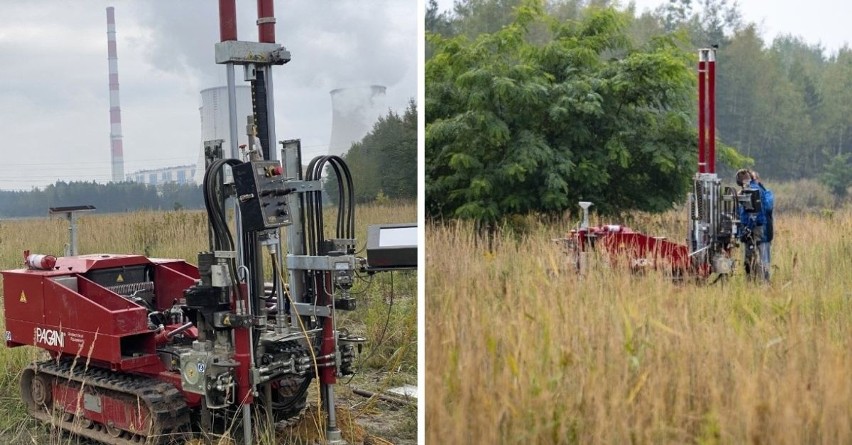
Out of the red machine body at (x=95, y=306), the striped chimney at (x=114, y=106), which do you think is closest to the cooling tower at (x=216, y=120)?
the red machine body at (x=95, y=306)

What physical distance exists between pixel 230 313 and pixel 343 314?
3.86 metres

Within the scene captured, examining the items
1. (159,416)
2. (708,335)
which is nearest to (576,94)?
(708,335)

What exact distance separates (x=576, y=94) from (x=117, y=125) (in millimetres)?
15635

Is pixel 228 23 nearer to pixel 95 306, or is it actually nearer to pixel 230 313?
pixel 230 313

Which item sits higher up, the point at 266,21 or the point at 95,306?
the point at 266,21

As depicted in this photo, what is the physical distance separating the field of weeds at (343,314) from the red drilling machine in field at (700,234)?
7.03 ft

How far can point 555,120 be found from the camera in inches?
123

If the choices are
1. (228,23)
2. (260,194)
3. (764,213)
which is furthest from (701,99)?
(228,23)

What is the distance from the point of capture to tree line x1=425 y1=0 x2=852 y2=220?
9.93 feet

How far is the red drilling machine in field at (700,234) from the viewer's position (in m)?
3.24

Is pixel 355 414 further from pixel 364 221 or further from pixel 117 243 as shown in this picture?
pixel 117 243

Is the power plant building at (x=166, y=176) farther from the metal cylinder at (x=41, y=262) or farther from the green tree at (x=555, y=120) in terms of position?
the green tree at (x=555, y=120)

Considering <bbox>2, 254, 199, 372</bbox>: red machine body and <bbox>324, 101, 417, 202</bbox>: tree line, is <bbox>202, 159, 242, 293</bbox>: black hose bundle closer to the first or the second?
<bbox>2, 254, 199, 372</bbox>: red machine body

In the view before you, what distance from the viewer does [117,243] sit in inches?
416
